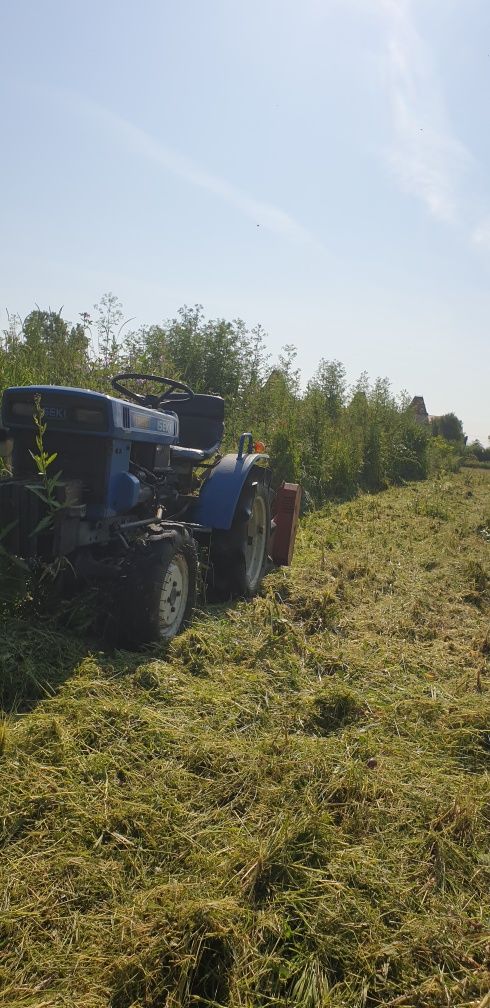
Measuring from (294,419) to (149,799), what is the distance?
27.8 feet

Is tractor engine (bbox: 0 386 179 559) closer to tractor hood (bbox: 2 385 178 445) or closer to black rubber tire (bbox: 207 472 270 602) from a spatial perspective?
tractor hood (bbox: 2 385 178 445)

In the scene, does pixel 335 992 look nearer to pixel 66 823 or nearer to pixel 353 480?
pixel 66 823

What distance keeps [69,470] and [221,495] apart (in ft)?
4.68

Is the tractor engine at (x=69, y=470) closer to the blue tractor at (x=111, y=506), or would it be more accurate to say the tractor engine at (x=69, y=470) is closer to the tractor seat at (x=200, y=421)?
the blue tractor at (x=111, y=506)

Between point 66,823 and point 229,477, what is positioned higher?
point 229,477

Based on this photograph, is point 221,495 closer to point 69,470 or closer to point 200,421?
point 200,421

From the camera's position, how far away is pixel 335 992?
5.91 ft

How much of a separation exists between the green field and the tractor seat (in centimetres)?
185

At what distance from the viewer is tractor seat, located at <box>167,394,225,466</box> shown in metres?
5.77

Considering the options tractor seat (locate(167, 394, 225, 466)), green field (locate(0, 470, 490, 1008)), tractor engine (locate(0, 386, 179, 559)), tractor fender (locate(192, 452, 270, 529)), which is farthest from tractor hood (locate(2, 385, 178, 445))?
tractor seat (locate(167, 394, 225, 466))

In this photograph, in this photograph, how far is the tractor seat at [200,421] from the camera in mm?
5770

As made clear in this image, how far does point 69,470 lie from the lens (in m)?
3.90

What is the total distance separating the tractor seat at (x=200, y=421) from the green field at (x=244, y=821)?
1.85 m

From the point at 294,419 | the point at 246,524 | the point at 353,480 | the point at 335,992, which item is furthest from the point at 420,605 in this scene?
the point at 353,480
